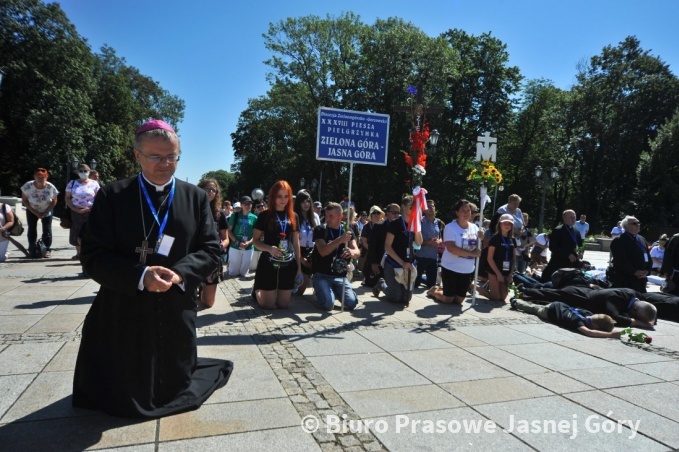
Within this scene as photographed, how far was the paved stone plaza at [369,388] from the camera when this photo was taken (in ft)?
9.39

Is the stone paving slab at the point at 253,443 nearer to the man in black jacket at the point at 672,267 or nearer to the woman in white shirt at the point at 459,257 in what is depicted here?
the woman in white shirt at the point at 459,257

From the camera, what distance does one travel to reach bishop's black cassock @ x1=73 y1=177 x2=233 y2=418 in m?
2.92

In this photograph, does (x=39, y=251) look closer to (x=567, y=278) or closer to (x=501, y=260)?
(x=501, y=260)

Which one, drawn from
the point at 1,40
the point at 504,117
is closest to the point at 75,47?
the point at 1,40

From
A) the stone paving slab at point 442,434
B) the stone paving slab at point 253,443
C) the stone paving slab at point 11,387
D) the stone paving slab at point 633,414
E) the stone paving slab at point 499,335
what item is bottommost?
the stone paving slab at point 499,335

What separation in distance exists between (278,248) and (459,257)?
10.7 ft

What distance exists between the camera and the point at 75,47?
3769cm

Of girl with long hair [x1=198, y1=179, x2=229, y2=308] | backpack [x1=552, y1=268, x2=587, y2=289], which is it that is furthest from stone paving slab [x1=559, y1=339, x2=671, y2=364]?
girl with long hair [x1=198, y1=179, x2=229, y2=308]

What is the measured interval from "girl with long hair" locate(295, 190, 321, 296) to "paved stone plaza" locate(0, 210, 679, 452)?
170 centimetres

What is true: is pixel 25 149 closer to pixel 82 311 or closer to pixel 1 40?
pixel 1 40

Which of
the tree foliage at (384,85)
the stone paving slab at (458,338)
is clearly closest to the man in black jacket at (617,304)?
the stone paving slab at (458,338)

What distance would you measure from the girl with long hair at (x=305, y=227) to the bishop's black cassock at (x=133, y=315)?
186 inches

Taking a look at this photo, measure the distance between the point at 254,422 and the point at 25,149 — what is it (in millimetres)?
A: 43182

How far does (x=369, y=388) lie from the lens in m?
3.72
